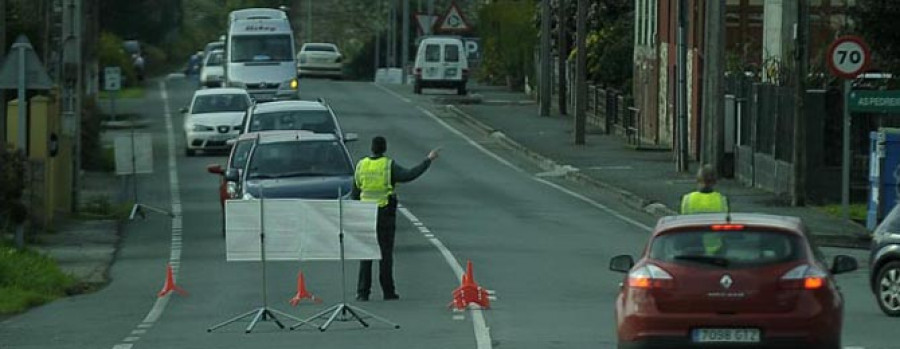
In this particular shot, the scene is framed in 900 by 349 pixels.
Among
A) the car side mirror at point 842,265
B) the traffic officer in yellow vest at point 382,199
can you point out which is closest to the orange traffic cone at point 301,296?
the traffic officer in yellow vest at point 382,199

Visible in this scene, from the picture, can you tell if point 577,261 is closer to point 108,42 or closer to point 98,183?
point 98,183

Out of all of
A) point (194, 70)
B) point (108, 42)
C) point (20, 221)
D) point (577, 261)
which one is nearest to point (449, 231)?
point (577, 261)

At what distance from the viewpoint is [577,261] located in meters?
26.9

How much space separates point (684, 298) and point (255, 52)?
47309 millimetres

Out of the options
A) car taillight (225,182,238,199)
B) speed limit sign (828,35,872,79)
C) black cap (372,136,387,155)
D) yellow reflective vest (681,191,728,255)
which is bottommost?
car taillight (225,182,238,199)

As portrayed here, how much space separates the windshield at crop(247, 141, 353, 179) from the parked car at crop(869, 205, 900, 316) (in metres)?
9.75

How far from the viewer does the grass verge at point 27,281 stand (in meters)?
23.2

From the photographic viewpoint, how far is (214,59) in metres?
73.5

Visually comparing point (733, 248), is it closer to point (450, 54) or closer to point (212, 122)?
point (212, 122)

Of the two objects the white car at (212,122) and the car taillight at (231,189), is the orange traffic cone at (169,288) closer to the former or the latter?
the car taillight at (231,189)

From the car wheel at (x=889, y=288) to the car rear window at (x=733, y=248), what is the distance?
5.79 metres

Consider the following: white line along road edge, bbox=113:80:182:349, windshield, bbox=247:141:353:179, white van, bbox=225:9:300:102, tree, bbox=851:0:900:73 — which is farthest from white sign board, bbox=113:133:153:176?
white van, bbox=225:9:300:102

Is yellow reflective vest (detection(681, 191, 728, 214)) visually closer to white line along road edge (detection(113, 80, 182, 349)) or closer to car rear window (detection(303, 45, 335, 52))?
white line along road edge (detection(113, 80, 182, 349))

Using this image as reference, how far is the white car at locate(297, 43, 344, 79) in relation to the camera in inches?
3444
